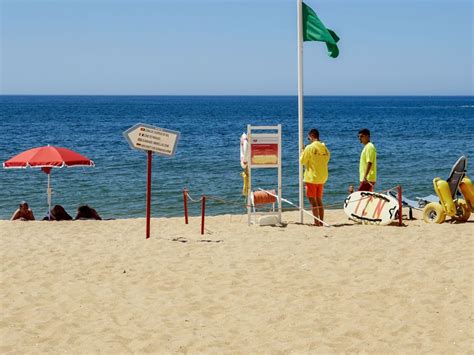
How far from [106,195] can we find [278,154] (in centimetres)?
968

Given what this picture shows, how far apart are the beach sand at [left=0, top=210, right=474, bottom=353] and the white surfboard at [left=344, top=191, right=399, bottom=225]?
26 cm

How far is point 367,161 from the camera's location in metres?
12.2

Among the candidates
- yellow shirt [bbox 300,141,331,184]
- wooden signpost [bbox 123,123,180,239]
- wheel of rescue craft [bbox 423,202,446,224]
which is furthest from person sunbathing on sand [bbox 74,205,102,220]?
wheel of rescue craft [bbox 423,202,446,224]

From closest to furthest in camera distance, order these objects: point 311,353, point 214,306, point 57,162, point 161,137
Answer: point 311,353 < point 214,306 < point 161,137 < point 57,162

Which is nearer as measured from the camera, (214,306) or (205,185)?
(214,306)

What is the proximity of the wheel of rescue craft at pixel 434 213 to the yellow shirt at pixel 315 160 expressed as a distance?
6.62 ft

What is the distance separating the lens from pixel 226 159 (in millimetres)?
32312

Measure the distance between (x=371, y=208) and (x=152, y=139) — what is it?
403cm

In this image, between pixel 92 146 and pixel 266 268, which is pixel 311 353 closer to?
pixel 266 268

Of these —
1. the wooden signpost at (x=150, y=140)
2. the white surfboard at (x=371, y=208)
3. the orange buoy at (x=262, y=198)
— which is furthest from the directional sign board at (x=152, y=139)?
the white surfboard at (x=371, y=208)

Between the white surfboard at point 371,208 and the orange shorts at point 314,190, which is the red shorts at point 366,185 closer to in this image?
the white surfboard at point 371,208

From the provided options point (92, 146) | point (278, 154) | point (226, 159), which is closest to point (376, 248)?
point (278, 154)

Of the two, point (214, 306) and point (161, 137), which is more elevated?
point (161, 137)
